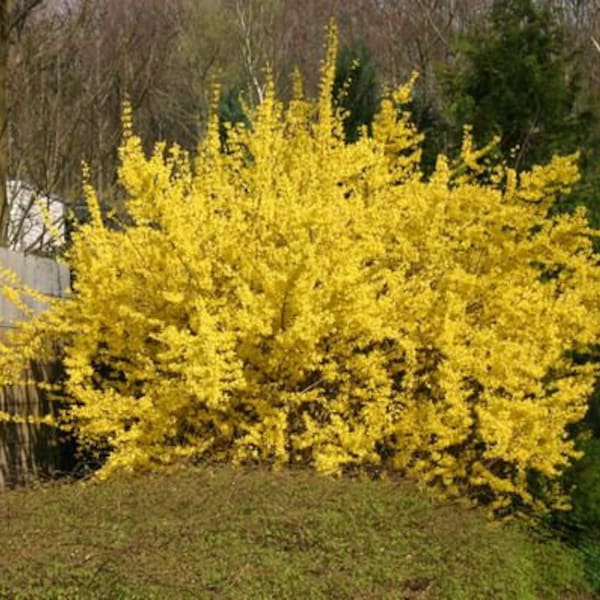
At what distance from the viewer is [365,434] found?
18.5 ft

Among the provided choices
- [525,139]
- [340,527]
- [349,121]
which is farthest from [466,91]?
[340,527]

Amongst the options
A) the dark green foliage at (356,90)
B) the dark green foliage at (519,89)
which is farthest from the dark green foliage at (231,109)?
the dark green foliage at (519,89)

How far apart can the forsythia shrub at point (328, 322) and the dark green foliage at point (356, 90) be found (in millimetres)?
4697

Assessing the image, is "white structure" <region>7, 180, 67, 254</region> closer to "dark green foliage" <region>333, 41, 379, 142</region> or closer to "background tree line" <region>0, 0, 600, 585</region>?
"background tree line" <region>0, 0, 600, 585</region>

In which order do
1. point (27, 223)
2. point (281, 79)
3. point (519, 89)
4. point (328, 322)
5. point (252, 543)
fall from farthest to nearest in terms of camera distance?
point (281, 79), point (27, 223), point (519, 89), point (328, 322), point (252, 543)

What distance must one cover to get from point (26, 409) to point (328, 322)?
2.53 m

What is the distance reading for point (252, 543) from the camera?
4148mm

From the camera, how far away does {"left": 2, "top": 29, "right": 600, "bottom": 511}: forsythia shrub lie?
549 cm

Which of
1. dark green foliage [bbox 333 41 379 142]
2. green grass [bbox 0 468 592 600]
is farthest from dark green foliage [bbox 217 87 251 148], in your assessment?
green grass [bbox 0 468 592 600]

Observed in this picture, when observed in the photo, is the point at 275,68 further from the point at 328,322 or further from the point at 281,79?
the point at 328,322

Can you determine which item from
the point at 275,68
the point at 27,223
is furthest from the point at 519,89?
the point at 275,68

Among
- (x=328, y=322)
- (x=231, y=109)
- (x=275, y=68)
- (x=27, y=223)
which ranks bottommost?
(x=328, y=322)

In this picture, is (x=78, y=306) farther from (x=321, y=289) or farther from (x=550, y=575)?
(x=550, y=575)

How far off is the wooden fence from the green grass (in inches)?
63.0
